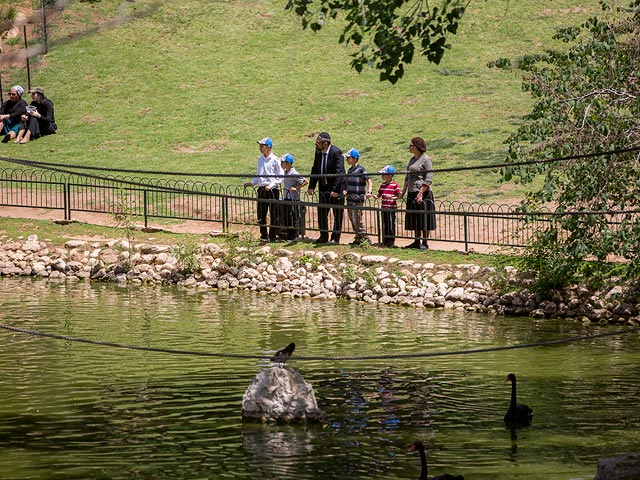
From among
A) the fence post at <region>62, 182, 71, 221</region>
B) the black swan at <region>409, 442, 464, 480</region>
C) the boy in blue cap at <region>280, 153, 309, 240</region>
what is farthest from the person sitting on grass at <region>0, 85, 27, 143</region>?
the black swan at <region>409, 442, 464, 480</region>

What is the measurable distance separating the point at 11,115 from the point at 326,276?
53.8ft

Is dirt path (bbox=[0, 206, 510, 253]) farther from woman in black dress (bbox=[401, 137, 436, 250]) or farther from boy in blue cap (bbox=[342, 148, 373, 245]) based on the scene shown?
boy in blue cap (bbox=[342, 148, 373, 245])

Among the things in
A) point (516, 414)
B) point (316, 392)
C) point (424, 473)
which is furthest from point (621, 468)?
point (316, 392)

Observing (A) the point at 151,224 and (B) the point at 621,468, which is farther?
(A) the point at 151,224

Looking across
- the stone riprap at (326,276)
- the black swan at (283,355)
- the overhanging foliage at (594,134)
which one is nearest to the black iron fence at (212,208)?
the stone riprap at (326,276)

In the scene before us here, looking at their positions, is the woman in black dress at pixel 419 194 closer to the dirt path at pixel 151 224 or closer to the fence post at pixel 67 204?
the dirt path at pixel 151 224

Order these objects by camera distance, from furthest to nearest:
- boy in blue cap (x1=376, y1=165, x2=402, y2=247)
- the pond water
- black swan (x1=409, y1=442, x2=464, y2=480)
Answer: boy in blue cap (x1=376, y1=165, x2=402, y2=247) < the pond water < black swan (x1=409, y1=442, x2=464, y2=480)

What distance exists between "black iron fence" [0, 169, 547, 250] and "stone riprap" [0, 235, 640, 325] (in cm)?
96

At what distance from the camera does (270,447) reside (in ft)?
41.5

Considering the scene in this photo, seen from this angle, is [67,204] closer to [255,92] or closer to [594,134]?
[594,134]

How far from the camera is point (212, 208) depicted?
94.4ft

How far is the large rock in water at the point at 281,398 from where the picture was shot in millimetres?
13492

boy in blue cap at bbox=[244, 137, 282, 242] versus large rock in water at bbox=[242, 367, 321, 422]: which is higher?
boy in blue cap at bbox=[244, 137, 282, 242]

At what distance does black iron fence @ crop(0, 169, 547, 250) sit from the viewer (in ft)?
81.0
